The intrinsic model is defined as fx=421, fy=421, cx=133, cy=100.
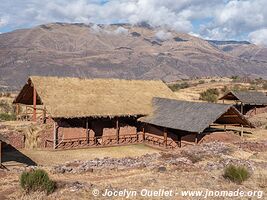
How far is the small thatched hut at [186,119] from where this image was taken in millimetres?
26172

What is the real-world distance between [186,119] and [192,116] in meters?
0.44

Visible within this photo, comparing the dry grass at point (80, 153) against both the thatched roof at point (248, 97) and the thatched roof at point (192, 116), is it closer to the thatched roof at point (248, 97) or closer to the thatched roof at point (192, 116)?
the thatched roof at point (192, 116)

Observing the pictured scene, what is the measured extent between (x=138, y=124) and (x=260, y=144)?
30.5 ft

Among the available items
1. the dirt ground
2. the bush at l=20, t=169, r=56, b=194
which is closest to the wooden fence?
the dirt ground

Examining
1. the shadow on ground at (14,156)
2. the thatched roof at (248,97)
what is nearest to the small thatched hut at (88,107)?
the shadow on ground at (14,156)

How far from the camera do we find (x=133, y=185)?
49.6 feet

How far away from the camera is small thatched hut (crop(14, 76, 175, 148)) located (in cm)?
2767

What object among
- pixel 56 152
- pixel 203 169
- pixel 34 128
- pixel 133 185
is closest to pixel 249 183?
pixel 203 169

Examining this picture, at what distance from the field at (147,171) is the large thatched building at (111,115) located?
1330 millimetres

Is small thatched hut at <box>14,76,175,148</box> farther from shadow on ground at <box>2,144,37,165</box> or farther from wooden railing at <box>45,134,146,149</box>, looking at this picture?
shadow on ground at <box>2,144,37,165</box>

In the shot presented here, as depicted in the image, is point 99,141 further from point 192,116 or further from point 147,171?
point 147,171

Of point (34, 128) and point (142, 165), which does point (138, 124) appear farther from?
point (142, 165)

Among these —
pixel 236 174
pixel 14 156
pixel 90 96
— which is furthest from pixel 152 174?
pixel 90 96

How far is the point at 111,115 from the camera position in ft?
94.4
